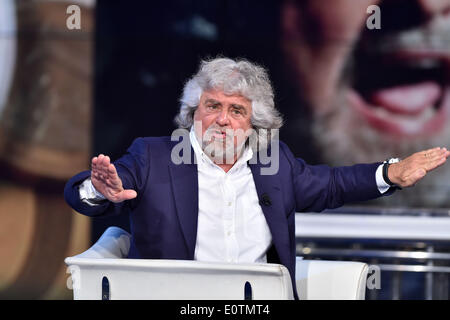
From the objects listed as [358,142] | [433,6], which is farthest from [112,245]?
[433,6]

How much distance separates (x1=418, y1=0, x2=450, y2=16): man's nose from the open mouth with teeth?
21 cm

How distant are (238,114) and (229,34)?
1519mm

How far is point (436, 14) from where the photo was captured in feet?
12.0

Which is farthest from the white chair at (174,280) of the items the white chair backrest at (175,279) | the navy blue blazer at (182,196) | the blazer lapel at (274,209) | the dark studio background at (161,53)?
the dark studio background at (161,53)

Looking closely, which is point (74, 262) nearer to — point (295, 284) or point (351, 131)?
point (295, 284)

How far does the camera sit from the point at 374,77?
369cm

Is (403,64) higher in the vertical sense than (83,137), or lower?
higher

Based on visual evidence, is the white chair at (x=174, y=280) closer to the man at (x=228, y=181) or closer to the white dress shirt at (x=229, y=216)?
the man at (x=228, y=181)

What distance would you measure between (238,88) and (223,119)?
12 centimetres

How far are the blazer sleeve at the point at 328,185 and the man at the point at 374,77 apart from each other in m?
1.31

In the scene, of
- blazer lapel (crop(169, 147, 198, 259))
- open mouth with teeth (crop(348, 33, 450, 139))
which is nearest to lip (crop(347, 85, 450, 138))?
open mouth with teeth (crop(348, 33, 450, 139))

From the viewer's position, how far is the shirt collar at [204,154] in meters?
2.29
